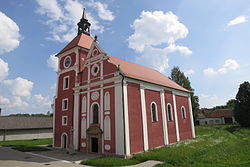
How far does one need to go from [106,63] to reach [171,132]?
11.5 meters

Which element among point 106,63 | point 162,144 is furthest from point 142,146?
point 106,63

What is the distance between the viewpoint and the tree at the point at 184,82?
41.5 metres

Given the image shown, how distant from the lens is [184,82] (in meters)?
43.1

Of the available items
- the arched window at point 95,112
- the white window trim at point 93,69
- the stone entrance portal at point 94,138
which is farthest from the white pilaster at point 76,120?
the white window trim at point 93,69

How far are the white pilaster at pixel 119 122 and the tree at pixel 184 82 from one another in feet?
95.7

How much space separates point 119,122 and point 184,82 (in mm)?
30905

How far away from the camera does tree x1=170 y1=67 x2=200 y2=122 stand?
41.5 meters

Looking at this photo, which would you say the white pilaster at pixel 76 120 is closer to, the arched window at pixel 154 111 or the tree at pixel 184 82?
the arched window at pixel 154 111

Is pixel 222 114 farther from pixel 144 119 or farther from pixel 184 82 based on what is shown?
pixel 144 119

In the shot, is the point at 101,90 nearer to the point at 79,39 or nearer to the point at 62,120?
the point at 62,120

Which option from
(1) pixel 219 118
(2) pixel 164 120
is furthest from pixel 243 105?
(2) pixel 164 120

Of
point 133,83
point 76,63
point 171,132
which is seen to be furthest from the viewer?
point 76,63

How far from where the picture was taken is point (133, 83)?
1827 centimetres

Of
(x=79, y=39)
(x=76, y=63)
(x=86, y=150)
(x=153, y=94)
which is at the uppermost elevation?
(x=79, y=39)
